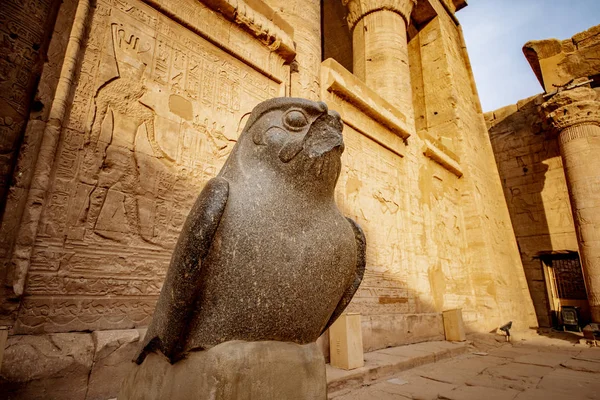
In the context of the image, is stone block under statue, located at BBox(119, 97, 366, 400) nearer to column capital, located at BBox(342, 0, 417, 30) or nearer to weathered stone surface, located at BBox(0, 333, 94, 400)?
weathered stone surface, located at BBox(0, 333, 94, 400)

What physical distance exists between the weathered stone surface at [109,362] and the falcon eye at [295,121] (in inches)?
70.6

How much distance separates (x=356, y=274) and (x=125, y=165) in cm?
216

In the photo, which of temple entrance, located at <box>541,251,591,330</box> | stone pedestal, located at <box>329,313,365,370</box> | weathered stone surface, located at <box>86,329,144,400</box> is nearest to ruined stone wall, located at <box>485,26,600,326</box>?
temple entrance, located at <box>541,251,591,330</box>

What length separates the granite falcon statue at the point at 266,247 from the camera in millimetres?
1020

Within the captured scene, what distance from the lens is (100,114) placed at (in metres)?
2.56

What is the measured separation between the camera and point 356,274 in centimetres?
143

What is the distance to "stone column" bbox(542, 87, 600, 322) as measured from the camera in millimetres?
7176

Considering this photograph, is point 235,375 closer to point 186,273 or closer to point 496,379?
point 186,273

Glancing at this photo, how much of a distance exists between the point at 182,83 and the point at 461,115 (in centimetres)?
818

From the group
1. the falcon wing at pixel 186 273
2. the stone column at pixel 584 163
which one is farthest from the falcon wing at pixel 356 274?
the stone column at pixel 584 163

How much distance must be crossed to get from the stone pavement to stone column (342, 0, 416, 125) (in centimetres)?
456

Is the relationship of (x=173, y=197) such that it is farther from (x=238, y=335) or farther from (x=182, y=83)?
(x=238, y=335)

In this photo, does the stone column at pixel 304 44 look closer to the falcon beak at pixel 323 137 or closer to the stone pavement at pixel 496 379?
the falcon beak at pixel 323 137

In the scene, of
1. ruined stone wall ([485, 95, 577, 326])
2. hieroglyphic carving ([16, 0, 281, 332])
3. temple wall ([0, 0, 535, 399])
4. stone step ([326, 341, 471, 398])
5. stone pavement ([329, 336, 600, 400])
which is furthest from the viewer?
ruined stone wall ([485, 95, 577, 326])
